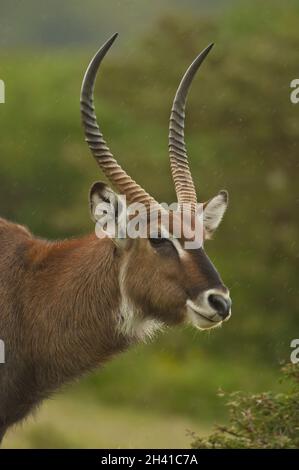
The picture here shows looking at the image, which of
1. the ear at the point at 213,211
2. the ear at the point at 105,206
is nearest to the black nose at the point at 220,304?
the ear at the point at 105,206

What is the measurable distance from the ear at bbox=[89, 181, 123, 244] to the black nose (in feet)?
2.96

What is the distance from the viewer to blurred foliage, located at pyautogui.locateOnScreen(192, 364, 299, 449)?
913 cm

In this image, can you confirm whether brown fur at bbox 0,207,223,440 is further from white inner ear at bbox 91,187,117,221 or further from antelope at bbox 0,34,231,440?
white inner ear at bbox 91,187,117,221

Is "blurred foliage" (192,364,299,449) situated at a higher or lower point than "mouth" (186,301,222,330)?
lower

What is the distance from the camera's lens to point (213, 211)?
31.4 feet

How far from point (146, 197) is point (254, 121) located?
14.6 metres

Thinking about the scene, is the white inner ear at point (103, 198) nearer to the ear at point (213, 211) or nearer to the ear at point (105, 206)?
the ear at point (105, 206)

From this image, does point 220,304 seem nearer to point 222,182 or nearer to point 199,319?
point 199,319

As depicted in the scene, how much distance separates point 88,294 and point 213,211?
3.71 ft

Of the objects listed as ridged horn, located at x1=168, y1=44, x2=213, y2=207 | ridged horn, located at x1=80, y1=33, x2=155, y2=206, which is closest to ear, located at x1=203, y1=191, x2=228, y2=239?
ridged horn, located at x1=168, y1=44, x2=213, y2=207

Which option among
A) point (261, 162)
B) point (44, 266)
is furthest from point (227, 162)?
point (44, 266)

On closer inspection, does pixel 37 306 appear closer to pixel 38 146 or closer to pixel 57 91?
pixel 38 146

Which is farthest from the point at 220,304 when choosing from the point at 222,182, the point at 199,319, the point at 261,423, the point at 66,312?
the point at 222,182

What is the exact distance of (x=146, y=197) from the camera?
901 centimetres
